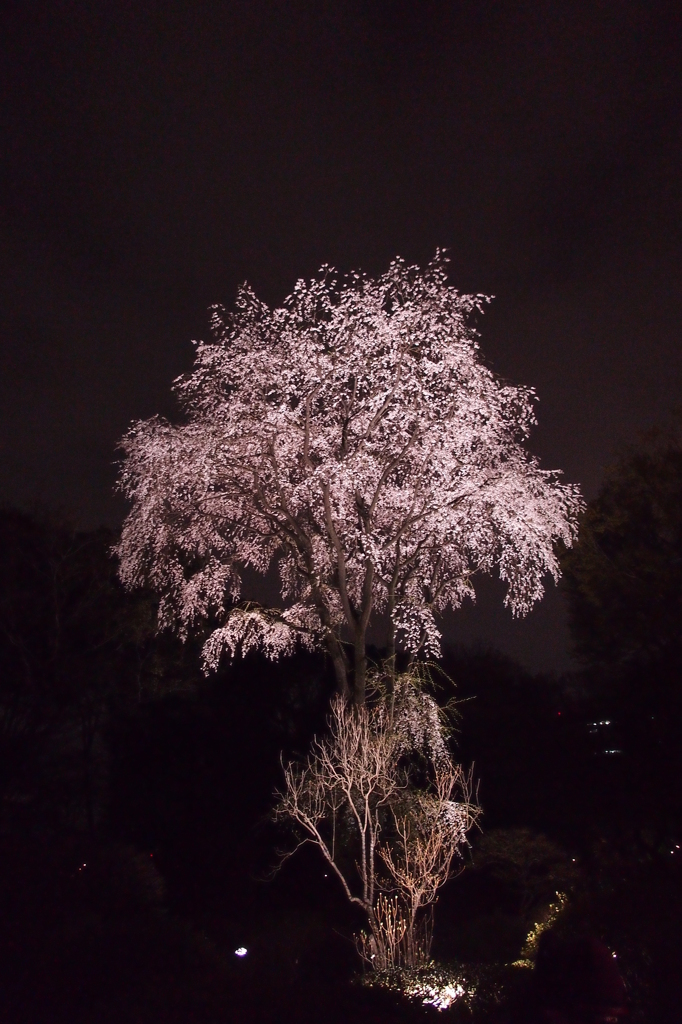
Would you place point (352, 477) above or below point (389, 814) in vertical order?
above

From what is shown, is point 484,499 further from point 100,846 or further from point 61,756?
point 61,756

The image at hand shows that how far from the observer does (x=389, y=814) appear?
12.2 metres

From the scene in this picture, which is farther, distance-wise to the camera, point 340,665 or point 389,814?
point 340,665

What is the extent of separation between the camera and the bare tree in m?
10.1

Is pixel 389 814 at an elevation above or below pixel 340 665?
below

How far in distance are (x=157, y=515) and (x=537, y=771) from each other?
14288mm

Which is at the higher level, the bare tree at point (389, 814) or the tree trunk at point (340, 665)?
the tree trunk at point (340, 665)

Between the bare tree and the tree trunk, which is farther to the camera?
the tree trunk

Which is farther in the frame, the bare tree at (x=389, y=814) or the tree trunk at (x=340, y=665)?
the tree trunk at (x=340, y=665)

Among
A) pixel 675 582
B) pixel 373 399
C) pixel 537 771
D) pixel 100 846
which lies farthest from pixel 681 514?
pixel 100 846

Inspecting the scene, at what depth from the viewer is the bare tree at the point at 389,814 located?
10.1 m

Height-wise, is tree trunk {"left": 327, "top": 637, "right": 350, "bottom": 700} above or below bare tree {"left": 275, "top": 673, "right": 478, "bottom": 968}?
above

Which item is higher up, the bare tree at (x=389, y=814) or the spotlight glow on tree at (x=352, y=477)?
the spotlight glow on tree at (x=352, y=477)

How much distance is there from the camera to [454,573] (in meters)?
12.8
